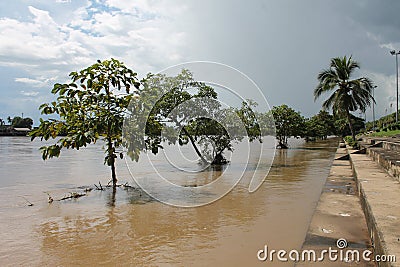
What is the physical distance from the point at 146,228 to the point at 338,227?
2946 mm

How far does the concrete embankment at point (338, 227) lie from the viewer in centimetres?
374

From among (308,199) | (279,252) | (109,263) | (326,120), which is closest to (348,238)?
(279,252)

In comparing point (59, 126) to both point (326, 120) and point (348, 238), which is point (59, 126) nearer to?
point (348, 238)

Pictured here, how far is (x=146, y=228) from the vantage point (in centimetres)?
568

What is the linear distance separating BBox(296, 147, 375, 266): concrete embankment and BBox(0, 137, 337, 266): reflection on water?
1.23 ft

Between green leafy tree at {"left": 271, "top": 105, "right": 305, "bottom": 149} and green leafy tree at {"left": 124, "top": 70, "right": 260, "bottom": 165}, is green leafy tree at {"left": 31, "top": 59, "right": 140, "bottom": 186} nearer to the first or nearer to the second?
green leafy tree at {"left": 124, "top": 70, "right": 260, "bottom": 165}

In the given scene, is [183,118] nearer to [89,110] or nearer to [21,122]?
[89,110]

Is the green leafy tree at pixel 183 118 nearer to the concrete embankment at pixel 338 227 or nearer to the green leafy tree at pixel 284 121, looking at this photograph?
the concrete embankment at pixel 338 227

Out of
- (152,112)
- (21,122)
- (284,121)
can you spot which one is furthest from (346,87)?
(21,122)

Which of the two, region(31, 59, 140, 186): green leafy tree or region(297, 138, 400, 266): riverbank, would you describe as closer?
region(297, 138, 400, 266): riverbank

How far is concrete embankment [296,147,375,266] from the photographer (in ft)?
12.3

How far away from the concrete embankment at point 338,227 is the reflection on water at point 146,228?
1.23 feet

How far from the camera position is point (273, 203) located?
743cm

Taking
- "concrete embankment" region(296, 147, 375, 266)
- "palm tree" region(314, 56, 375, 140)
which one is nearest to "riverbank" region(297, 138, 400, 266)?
"concrete embankment" region(296, 147, 375, 266)
